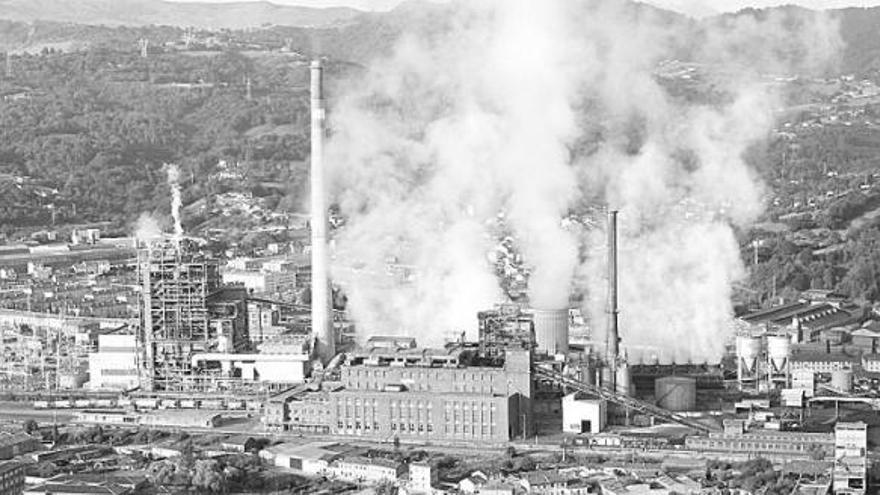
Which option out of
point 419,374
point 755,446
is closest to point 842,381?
point 755,446

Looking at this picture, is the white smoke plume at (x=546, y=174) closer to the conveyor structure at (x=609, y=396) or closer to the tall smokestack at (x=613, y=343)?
the tall smokestack at (x=613, y=343)

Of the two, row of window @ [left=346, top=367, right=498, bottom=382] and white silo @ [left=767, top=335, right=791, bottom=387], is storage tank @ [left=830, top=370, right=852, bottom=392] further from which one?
row of window @ [left=346, top=367, right=498, bottom=382]

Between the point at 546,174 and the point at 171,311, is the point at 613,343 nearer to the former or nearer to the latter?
the point at 171,311

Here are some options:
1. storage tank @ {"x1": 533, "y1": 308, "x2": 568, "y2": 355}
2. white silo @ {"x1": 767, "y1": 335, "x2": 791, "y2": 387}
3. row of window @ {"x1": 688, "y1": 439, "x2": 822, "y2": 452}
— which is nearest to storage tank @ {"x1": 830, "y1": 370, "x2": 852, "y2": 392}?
white silo @ {"x1": 767, "y1": 335, "x2": 791, "y2": 387}

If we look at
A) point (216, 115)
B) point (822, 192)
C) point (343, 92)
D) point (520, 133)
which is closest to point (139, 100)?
point (216, 115)

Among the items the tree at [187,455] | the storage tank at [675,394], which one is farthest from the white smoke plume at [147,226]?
the storage tank at [675,394]

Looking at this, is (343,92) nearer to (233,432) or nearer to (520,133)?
(520,133)
